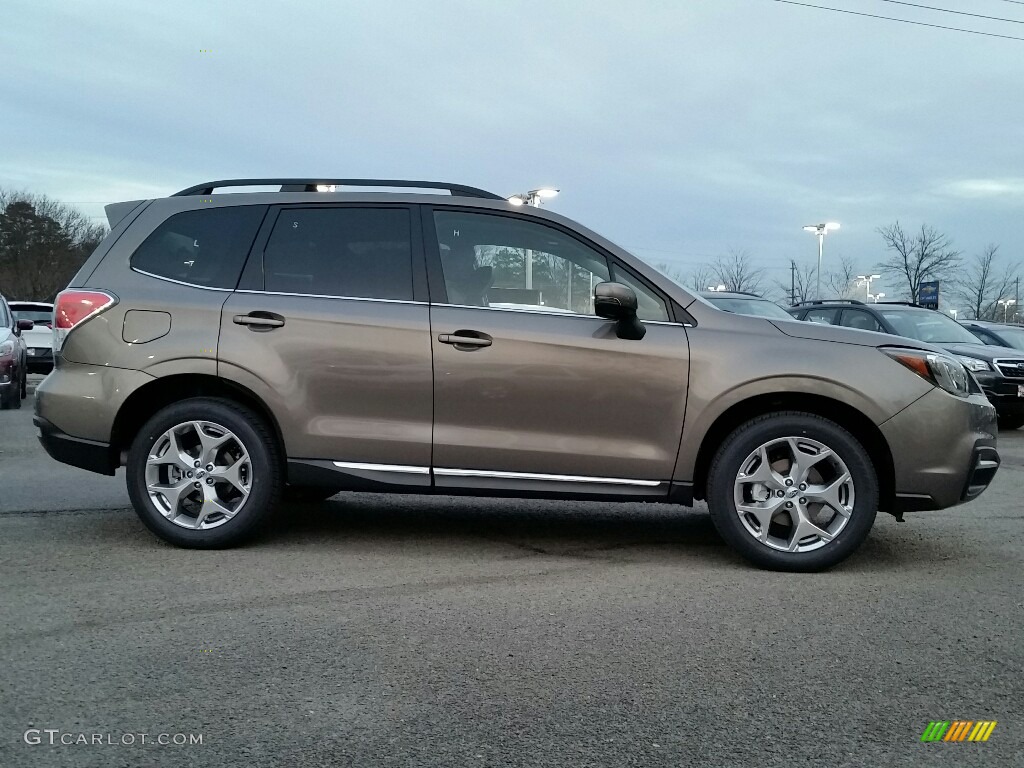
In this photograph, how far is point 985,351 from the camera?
13.3 metres

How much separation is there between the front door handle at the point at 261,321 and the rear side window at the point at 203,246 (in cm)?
24

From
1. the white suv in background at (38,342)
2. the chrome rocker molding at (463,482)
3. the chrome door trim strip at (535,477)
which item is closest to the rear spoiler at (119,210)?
the chrome rocker molding at (463,482)

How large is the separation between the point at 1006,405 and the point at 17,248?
55.6 metres

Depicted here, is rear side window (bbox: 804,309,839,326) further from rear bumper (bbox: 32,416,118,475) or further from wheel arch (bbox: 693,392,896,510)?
rear bumper (bbox: 32,416,118,475)

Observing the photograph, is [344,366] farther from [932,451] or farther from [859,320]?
[859,320]

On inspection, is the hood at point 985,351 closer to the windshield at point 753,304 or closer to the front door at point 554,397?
the windshield at point 753,304

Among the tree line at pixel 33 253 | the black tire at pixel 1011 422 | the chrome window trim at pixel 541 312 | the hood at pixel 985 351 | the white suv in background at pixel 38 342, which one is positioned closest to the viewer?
the chrome window trim at pixel 541 312

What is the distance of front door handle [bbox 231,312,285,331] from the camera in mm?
5187

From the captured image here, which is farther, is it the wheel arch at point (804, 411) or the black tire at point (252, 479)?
the black tire at point (252, 479)

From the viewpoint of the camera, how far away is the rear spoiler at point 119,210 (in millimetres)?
5602

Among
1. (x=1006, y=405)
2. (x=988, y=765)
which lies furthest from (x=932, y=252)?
(x=988, y=765)

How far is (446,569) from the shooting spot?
4910mm

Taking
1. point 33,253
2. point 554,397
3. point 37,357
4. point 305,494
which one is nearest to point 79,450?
point 305,494

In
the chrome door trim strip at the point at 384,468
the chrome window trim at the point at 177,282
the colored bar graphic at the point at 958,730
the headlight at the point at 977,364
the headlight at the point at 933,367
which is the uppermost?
the chrome window trim at the point at 177,282
